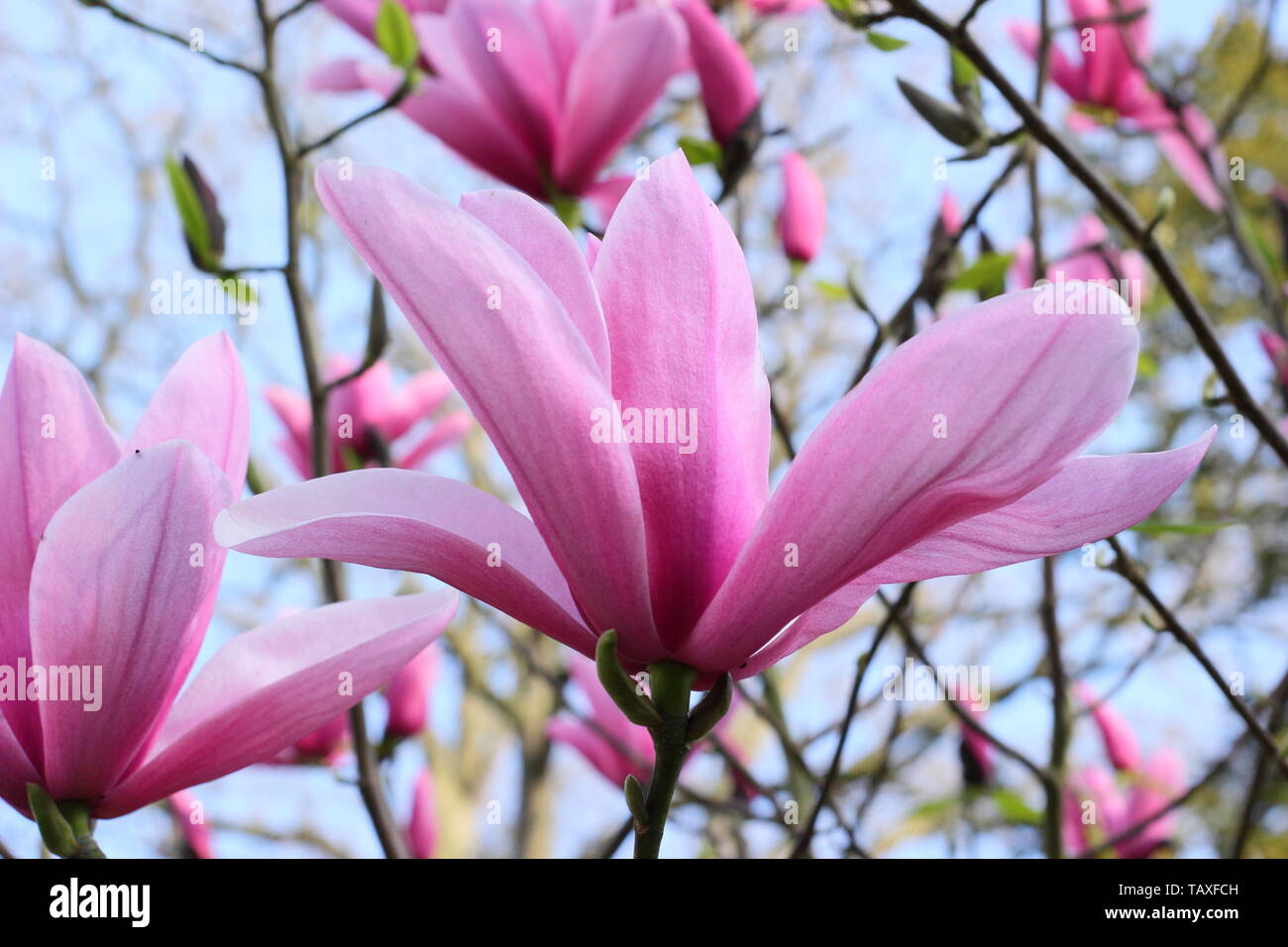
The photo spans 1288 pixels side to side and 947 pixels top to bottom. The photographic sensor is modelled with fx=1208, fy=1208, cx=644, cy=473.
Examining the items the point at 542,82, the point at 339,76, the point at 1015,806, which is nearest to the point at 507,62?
the point at 542,82

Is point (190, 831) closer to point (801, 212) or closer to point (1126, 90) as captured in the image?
point (801, 212)

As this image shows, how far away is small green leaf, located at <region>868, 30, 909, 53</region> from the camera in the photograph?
0.77m

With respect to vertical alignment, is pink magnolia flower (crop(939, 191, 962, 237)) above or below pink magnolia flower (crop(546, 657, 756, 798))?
above

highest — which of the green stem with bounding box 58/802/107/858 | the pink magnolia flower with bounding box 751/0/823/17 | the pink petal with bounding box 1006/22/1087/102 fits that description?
the pink magnolia flower with bounding box 751/0/823/17

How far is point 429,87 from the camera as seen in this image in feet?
2.98

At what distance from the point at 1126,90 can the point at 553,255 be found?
1103 millimetres

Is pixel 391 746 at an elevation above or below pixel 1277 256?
below

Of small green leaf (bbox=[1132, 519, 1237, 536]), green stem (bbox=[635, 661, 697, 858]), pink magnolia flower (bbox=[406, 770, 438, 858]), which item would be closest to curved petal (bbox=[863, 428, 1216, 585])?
green stem (bbox=[635, 661, 697, 858])

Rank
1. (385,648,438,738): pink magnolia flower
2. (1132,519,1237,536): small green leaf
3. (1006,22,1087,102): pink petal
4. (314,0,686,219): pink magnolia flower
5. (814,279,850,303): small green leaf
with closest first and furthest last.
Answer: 1. (1132,519,1237,536): small green leaf
2. (314,0,686,219): pink magnolia flower
3. (814,279,850,303): small green leaf
4. (385,648,438,738): pink magnolia flower
5. (1006,22,1087,102): pink petal

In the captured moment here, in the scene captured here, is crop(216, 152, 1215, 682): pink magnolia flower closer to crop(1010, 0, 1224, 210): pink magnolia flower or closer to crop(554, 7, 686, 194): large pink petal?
crop(554, 7, 686, 194): large pink petal

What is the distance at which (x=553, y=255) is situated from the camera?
0.37 metres
